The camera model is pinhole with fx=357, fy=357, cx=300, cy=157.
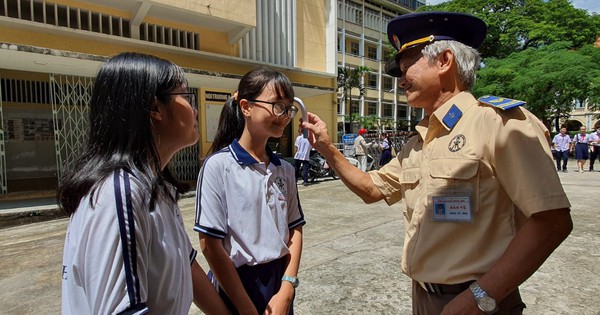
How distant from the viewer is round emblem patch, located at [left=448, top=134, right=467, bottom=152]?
1.21 m

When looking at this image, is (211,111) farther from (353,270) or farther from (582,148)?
(582,148)

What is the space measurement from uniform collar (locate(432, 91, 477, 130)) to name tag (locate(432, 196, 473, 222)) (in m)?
0.26

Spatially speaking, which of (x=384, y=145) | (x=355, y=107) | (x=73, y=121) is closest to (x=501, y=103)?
(x=73, y=121)

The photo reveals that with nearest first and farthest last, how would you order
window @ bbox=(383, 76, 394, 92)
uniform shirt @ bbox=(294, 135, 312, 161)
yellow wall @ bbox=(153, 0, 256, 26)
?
yellow wall @ bbox=(153, 0, 256, 26) < uniform shirt @ bbox=(294, 135, 312, 161) < window @ bbox=(383, 76, 394, 92)

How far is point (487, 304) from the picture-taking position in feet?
3.43

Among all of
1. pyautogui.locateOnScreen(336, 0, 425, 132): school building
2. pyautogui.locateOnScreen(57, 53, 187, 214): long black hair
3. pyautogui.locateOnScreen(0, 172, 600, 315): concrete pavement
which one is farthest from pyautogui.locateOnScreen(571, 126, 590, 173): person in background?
pyautogui.locateOnScreen(336, 0, 425, 132): school building

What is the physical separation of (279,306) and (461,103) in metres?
1.03

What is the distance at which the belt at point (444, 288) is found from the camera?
1193mm

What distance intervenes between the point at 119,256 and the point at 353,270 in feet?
9.19

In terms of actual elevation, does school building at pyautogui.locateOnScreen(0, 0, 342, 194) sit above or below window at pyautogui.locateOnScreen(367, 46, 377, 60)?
below

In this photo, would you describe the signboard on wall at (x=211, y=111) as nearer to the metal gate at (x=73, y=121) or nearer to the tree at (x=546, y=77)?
the metal gate at (x=73, y=121)

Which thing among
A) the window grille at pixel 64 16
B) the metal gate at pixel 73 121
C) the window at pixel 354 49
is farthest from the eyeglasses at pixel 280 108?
the window at pixel 354 49

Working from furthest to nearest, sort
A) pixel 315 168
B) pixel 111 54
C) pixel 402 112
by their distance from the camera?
pixel 402 112
pixel 315 168
pixel 111 54

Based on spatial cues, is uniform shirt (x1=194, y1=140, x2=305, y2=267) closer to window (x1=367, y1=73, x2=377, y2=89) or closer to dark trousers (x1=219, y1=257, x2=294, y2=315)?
dark trousers (x1=219, y1=257, x2=294, y2=315)
